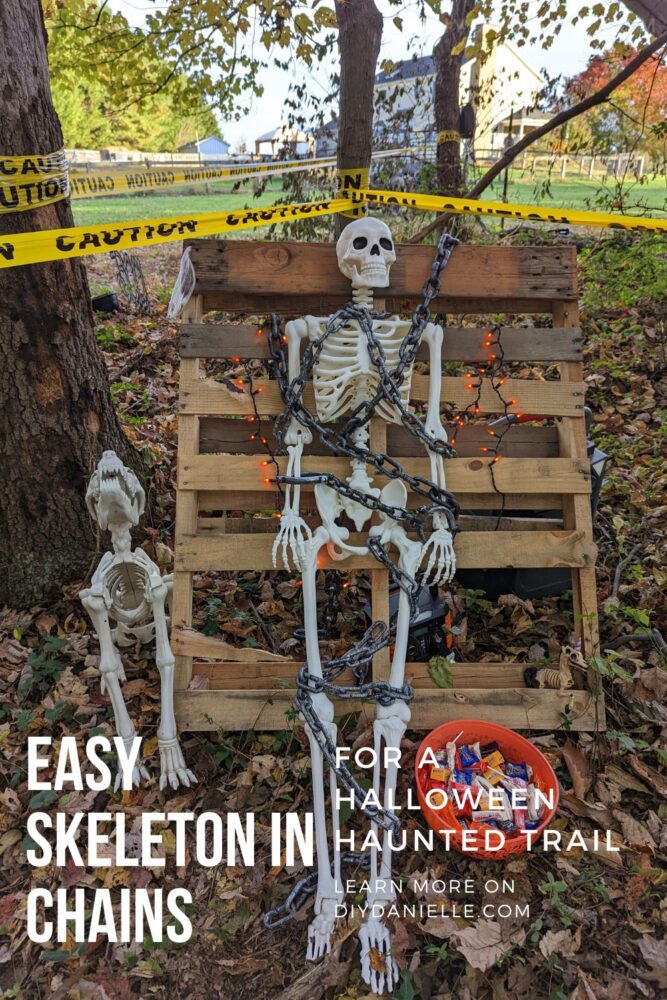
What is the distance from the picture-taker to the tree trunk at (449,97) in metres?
7.17

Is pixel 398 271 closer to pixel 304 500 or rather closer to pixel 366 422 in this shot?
pixel 366 422

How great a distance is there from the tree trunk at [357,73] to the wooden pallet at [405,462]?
67.2 inches

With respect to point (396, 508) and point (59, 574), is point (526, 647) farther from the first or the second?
point (59, 574)

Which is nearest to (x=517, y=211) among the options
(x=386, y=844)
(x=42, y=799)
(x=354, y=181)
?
(x=354, y=181)

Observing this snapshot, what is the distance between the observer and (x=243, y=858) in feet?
8.86

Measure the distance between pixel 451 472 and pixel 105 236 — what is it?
7.33 ft

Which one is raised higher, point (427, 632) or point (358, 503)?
point (358, 503)

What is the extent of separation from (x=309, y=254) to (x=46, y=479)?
2057 mm

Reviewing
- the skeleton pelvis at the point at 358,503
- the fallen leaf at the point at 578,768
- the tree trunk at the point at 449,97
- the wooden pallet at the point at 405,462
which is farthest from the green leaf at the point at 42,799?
the tree trunk at the point at 449,97

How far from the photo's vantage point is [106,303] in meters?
7.06

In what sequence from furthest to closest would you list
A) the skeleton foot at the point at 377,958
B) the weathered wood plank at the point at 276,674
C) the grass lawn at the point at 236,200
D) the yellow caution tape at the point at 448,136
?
the grass lawn at the point at 236,200 < the yellow caution tape at the point at 448,136 < the weathered wood plank at the point at 276,674 < the skeleton foot at the point at 377,958

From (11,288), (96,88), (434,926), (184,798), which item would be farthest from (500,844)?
(96,88)

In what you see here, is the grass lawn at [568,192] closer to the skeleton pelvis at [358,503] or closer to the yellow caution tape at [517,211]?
the yellow caution tape at [517,211]

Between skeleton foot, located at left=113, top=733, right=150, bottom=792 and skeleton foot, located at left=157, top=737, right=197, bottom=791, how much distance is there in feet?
0.35
